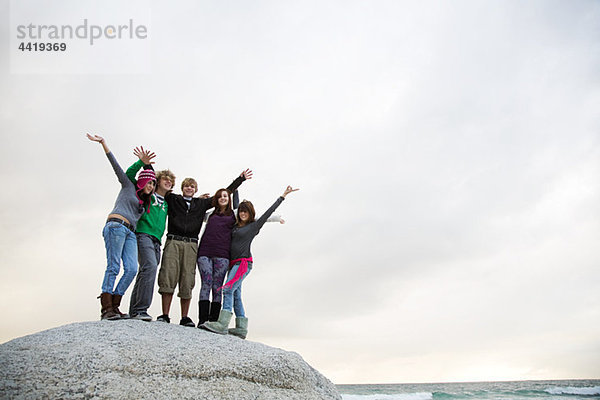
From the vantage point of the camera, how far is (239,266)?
22.4ft

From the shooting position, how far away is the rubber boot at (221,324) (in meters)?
6.41

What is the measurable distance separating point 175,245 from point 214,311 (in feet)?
3.86

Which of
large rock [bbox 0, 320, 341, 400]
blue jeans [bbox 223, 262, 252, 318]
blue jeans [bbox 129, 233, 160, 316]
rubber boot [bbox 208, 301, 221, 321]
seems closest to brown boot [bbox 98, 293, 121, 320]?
large rock [bbox 0, 320, 341, 400]

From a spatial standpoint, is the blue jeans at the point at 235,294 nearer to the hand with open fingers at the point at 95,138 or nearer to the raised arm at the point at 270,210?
the raised arm at the point at 270,210

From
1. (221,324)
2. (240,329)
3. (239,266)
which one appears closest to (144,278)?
(221,324)

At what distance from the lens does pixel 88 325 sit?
5.49m

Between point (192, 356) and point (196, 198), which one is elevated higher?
point (196, 198)

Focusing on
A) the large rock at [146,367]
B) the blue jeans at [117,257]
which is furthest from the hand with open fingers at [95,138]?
the large rock at [146,367]

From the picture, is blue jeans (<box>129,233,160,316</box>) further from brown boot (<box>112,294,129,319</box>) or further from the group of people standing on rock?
→ brown boot (<box>112,294,129,319</box>)

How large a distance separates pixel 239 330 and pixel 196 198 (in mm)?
2215

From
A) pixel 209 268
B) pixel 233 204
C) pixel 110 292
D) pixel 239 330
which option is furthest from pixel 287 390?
pixel 233 204

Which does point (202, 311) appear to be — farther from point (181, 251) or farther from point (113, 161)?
point (113, 161)

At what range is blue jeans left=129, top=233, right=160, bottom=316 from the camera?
6211 mm

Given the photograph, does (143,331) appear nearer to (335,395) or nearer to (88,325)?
(88,325)
